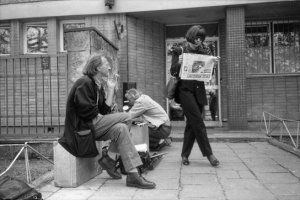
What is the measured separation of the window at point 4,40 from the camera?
10.6 meters

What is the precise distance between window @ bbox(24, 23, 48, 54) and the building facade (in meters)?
0.03

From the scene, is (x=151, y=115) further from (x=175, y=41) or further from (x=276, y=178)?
(x=175, y=41)

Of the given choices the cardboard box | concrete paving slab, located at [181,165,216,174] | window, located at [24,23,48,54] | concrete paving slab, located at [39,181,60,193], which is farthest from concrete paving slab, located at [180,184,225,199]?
window, located at [24,23,48,54]

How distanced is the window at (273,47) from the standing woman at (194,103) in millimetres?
5844

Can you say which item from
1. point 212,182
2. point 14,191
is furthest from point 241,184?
point 14,191

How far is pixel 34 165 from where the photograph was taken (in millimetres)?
6305

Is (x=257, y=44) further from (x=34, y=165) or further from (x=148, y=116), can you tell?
(x=34, y=165)

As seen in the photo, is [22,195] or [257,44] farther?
[257,44]

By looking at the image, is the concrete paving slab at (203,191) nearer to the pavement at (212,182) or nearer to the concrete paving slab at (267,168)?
the pavement at (212,182)

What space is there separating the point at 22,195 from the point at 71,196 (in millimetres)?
693

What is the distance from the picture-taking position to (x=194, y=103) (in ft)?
16.4

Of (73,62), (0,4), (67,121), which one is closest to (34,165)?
(73,62)

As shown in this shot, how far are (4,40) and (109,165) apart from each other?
26.6 ft

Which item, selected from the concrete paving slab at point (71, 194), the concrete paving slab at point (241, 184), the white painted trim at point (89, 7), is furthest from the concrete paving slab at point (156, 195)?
the white painted trim at point (89, 7)
